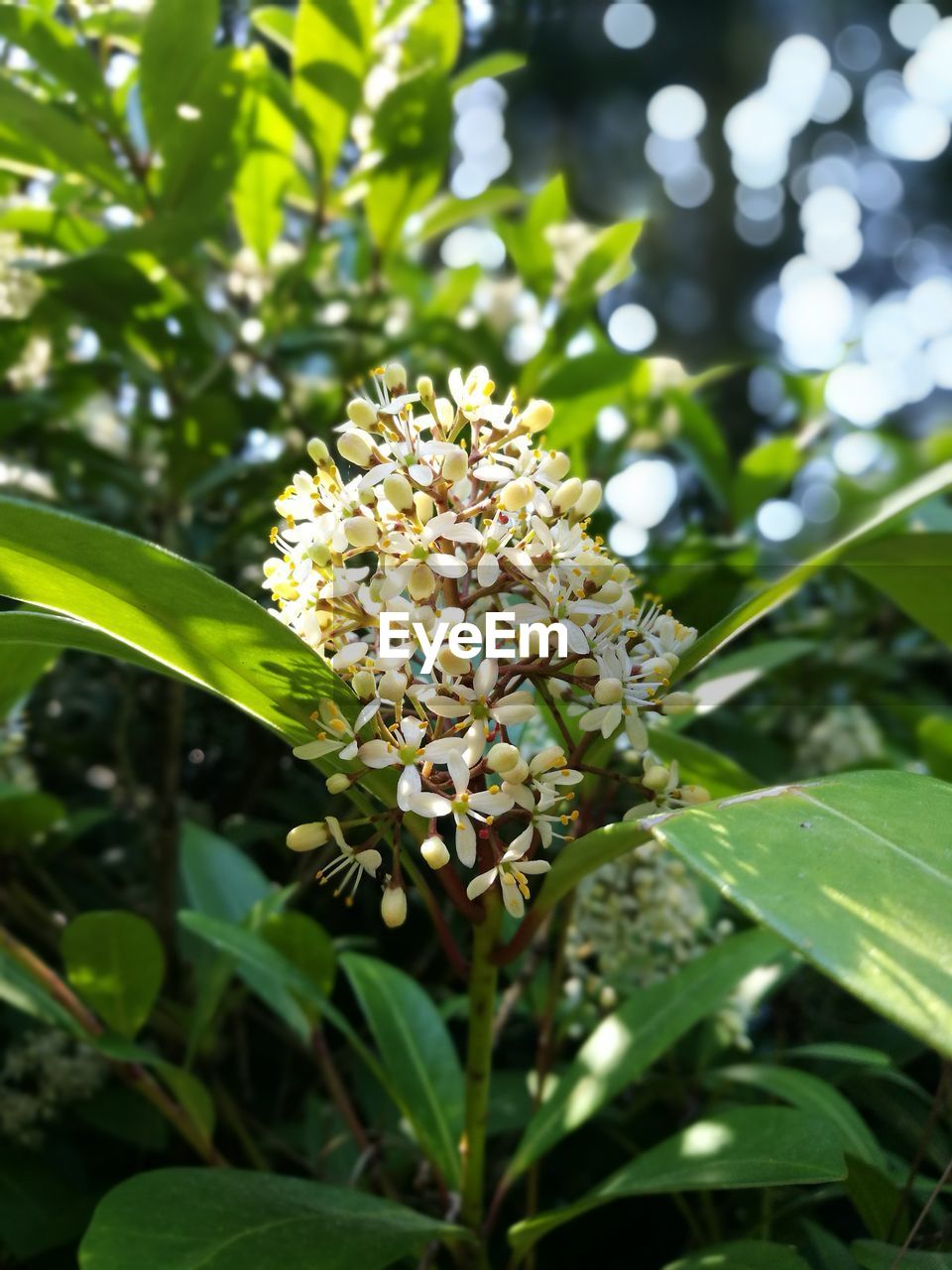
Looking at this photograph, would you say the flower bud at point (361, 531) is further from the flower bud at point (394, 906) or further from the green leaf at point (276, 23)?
the green leaf at point (276, 23)

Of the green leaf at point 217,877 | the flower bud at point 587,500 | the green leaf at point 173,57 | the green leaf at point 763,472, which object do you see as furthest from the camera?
the green leaf at point 763,472

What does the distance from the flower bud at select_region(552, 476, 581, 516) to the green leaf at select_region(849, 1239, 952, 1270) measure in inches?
21.2

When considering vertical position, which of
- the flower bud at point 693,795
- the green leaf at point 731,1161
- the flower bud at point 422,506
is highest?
the flower bud at point 422,506

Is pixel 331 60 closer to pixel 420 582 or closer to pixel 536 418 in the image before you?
pixel 536 418

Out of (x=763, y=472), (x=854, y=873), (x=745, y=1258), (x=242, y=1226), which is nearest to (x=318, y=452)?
(x=854, y=873)

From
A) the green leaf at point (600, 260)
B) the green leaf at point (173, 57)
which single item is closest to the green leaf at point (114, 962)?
the green leaf at point (173, 57)

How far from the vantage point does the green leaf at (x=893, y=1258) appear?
76 cm

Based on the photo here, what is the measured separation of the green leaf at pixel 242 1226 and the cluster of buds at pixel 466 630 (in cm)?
30

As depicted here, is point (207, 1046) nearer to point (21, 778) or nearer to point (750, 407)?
point (21, 778)

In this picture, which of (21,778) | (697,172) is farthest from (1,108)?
(697,172)

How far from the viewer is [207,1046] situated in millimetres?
1291

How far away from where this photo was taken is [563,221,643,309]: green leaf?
5.70ft

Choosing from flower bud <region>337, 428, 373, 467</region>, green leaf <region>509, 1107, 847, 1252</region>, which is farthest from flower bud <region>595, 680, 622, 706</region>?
green leaf <region>509, 1107, 847, 1252</region>

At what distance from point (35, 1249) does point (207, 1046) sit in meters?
0.25
